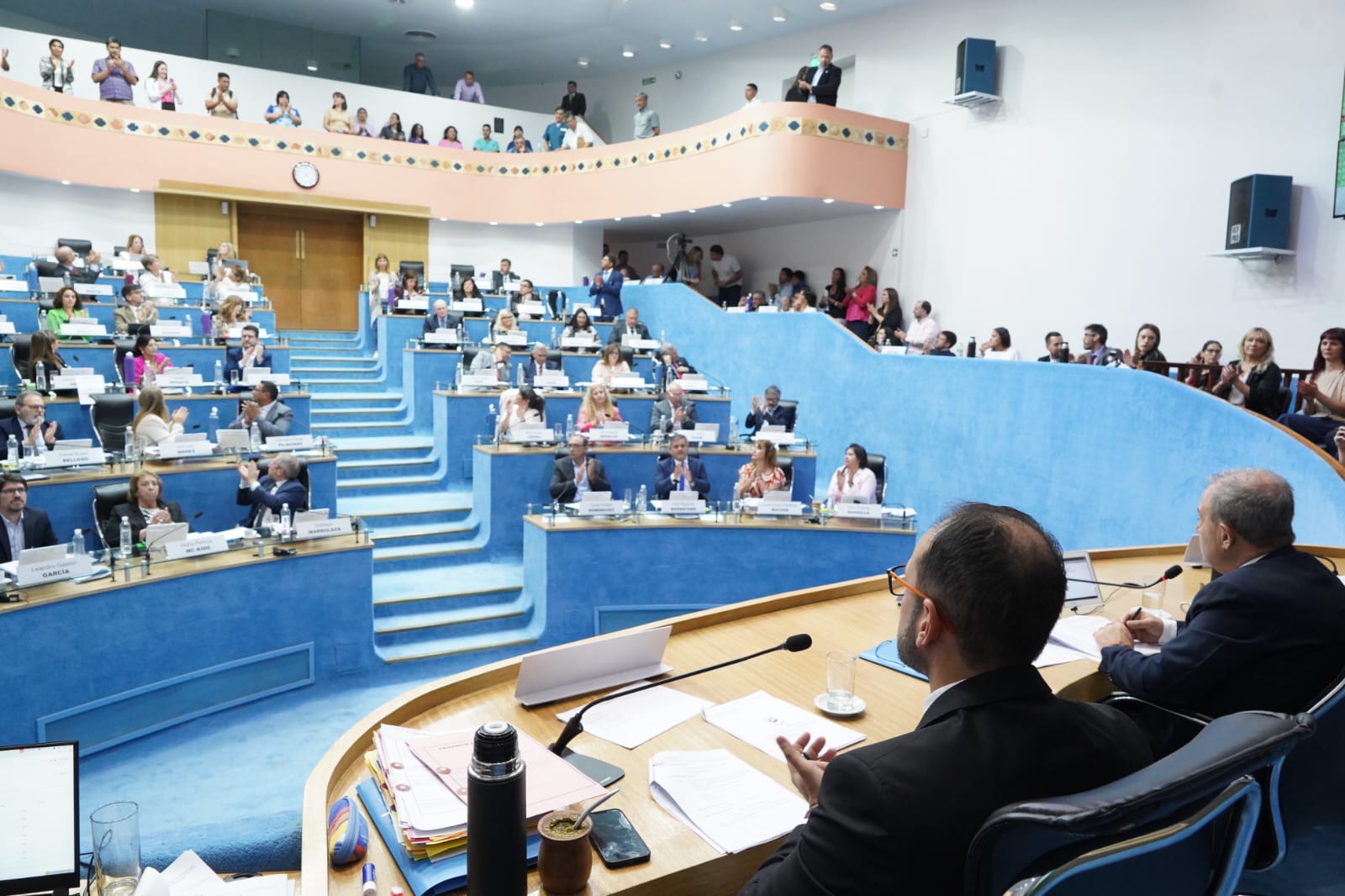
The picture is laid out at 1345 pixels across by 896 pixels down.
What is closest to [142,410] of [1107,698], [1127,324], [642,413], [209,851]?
[642,413]

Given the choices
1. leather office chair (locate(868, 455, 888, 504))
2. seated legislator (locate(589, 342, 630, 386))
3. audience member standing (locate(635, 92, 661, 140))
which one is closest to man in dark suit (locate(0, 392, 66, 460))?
seated legislator (locate(589, 342, 630, 386))

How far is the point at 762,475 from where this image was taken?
6.54 m

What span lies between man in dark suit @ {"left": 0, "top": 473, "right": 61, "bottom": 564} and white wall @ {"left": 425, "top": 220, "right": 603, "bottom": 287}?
9.97 metres

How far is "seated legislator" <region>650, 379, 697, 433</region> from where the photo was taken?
807cm

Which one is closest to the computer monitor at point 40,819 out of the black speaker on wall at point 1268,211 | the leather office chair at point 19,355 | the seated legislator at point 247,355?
the leather office chair at point 19,355

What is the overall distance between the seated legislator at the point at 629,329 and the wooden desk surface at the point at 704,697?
8.13 meters

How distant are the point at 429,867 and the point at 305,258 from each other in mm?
13916

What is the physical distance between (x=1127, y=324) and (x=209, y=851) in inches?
350

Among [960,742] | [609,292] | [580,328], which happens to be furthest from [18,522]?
[609,292]

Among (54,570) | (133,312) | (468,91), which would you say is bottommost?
(54,570)

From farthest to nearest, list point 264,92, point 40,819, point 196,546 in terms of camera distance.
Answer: point 264,92, point 196,546, point 40,819

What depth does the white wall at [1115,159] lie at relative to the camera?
23.9 ft

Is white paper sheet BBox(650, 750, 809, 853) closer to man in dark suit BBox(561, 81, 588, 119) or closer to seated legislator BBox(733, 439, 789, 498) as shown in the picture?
seated legislator BBox(733, 439, 789, 498)

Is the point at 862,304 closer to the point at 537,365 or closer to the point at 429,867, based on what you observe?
the point at 537,365
